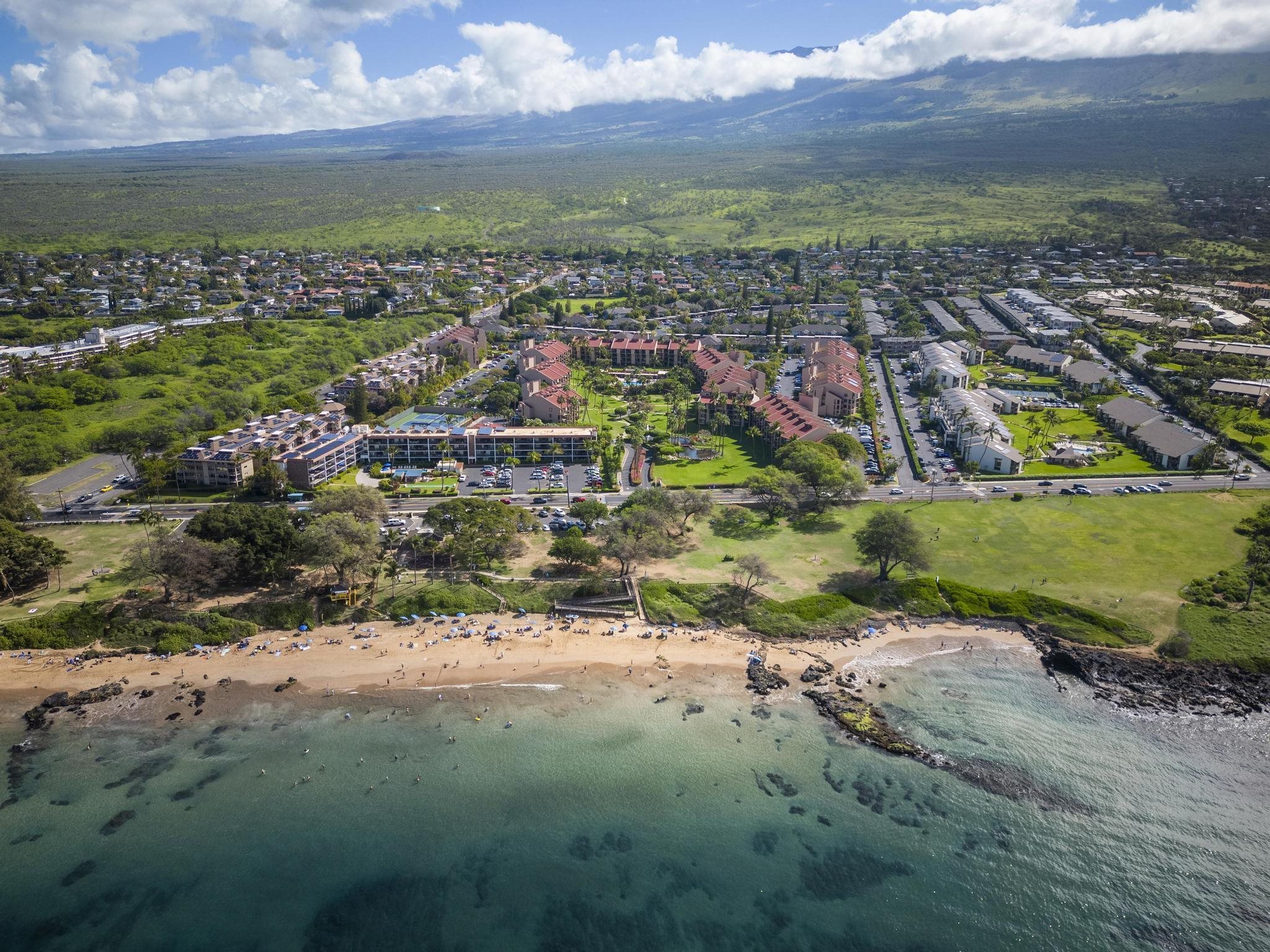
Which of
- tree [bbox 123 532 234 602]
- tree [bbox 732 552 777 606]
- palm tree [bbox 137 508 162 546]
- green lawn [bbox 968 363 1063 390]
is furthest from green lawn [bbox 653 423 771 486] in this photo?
palm tree [bbox 137 508 162 546]

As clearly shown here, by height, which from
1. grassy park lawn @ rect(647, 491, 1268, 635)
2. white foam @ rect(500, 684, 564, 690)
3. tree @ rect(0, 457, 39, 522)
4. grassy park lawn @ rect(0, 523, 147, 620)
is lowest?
grassy park lawn @ rect(647, 491, 1268, 635)

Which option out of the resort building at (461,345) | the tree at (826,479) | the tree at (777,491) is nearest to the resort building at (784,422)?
the tree at (826,479)

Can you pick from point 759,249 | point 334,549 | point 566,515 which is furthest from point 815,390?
point 759,249

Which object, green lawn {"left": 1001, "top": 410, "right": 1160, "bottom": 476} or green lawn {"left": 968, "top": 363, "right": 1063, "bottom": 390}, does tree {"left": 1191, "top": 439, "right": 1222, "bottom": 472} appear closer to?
green lawn {"left": 1001, "top": 410, "right": 1160, "bottom": 476}

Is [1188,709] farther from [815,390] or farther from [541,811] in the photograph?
[815,390]

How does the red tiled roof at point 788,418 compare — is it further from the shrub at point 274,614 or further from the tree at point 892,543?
the shrub at point 274,614

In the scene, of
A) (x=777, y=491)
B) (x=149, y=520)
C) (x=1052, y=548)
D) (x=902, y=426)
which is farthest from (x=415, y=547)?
(x=902, y=426)
